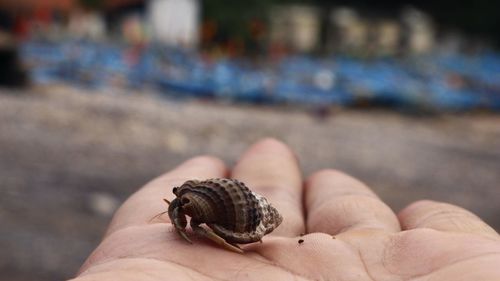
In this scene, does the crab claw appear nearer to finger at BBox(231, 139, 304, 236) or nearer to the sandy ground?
finger at BBox(231, 139, 304, 236)

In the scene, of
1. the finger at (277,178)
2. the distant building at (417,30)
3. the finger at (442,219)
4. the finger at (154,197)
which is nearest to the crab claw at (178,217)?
the finger at (154,197)

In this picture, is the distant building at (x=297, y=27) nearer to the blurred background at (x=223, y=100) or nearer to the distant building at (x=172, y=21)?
the blurred background at (x=223, y=100)

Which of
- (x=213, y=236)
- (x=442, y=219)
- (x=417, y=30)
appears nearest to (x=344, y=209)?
(x=442, y=219)

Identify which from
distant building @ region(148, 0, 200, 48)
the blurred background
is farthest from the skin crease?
distant building @ region(148, 0, 200, 48)

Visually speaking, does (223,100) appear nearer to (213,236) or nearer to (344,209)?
(344,209)

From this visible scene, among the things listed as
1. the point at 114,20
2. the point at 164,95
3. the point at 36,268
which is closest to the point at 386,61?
the point at 114,20

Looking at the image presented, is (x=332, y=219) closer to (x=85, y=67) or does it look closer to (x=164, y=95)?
(x=164, y=95)
